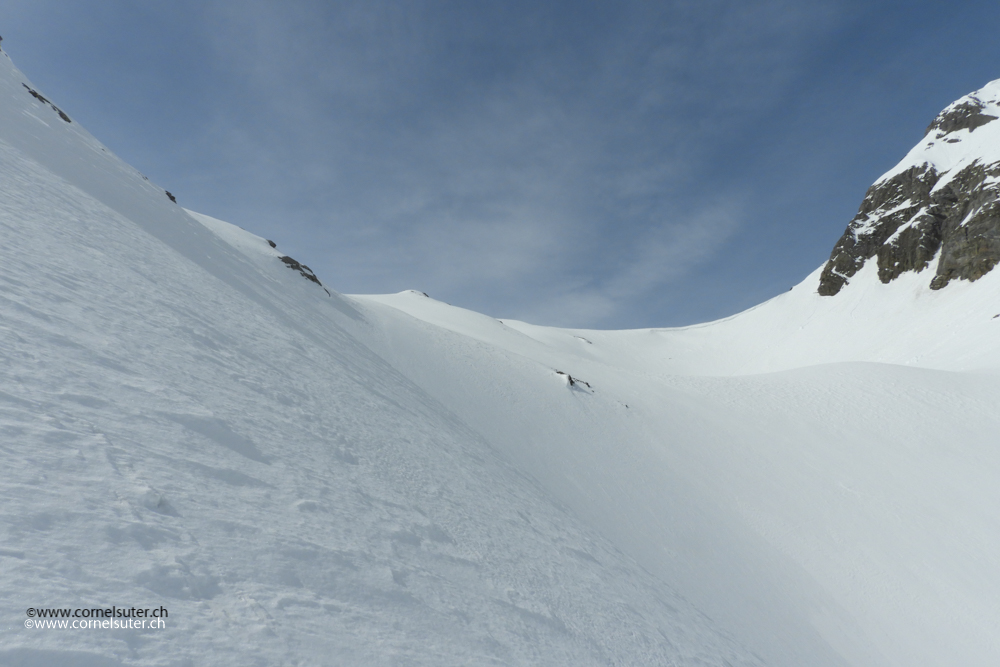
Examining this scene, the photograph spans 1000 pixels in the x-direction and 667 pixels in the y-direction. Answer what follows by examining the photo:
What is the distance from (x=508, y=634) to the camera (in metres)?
4.32

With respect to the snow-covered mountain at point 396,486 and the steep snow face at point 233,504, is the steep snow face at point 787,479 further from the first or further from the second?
the steep snow face at point 233,504

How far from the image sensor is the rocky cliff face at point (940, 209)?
4422 cm

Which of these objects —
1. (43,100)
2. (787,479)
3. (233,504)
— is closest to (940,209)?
(787,479)

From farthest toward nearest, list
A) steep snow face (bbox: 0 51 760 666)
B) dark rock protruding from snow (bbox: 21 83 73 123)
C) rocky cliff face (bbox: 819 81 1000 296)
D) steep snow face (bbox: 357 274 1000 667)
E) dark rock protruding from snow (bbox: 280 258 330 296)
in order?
rocky cliff face (bbox: 819 81 1000 296) < dark rock protruding from snow (bbox: 280 258 330 296) < dark rock protruding from snow (bbox: 21 83 73 123) < steep snow face (bbox: 357 274 1000 667) < steep snow face (bbox: 0 51 760 666)

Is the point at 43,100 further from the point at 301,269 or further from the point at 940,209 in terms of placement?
the point at 940,209

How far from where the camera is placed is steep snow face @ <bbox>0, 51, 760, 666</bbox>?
2.64m

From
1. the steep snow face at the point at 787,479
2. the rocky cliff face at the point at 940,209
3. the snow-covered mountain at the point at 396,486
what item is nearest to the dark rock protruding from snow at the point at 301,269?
the snow-covered mountain at the point at 396,486

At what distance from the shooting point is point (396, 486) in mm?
5730

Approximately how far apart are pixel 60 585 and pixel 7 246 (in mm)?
4805

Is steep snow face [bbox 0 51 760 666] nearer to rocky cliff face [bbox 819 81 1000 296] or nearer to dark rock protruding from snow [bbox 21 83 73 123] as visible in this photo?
dark rock protruding from snow [bbox 21 83 73 123]

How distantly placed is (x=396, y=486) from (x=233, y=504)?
7.53ft

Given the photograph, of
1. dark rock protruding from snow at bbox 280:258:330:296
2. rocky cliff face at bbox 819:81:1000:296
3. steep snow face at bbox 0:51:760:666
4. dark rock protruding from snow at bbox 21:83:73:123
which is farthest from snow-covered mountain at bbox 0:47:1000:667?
rocky cliff face at bbox 819:81:1000:296

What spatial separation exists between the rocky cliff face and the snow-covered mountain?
3518 centimetres

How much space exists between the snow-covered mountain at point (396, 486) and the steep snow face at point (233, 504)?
0.08 feet
